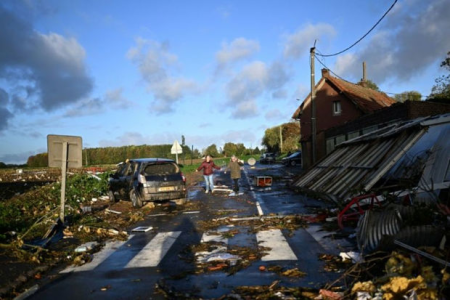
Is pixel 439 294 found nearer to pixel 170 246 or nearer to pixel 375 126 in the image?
pixel 170 246

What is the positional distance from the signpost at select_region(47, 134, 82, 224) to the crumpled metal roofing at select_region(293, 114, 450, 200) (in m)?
7.12

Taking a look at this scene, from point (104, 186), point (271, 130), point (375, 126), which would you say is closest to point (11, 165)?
point (271, 130)

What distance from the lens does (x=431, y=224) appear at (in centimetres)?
492

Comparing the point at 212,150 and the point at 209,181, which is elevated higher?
the point at 212,150

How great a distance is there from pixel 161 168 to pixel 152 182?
2.48ft

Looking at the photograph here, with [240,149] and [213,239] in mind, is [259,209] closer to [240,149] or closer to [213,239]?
[213,239]

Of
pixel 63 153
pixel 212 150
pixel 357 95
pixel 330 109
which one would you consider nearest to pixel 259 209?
pixel 63 153

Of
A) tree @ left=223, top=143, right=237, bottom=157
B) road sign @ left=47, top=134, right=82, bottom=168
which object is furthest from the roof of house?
tree @ left=223, top=143, right=237, bottom=157

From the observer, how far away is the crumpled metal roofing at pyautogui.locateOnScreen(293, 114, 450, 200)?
879 centimetres

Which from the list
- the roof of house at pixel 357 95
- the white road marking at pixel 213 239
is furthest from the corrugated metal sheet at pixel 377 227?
the roof of house at pixel 357 95

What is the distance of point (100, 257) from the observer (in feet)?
22.7

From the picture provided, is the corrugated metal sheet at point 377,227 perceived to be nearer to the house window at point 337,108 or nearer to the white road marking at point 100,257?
the white road marking at point 100,257

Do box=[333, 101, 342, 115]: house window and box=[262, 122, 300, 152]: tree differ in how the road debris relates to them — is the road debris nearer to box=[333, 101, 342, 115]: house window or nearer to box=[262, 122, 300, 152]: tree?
box=[333, 101, 342, 115]: house window

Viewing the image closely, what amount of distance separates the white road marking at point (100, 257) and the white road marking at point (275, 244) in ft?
9.48
